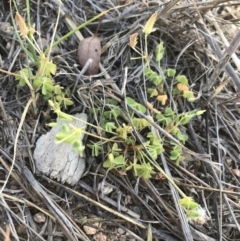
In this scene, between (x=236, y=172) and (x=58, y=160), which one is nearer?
(x=58, y=160)

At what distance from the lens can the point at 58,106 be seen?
1381 millimetres

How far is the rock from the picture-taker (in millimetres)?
1402

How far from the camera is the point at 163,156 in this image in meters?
1.46

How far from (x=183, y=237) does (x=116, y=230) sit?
0.21 meters

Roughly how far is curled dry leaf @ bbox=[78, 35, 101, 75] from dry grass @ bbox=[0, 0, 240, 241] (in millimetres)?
32

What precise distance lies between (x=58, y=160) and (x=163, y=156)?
33cm

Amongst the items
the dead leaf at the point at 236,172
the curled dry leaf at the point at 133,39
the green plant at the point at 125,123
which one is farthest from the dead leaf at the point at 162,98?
the dead leaf at the point at 236,172

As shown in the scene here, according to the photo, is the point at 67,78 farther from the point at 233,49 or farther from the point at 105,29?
the point at 233,49

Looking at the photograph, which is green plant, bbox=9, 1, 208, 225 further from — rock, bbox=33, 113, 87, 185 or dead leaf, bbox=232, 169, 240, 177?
dead leaf, bbox=232, 169, 240, 177

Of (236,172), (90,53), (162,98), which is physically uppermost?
(90,53)

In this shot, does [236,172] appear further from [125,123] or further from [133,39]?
[133,39]

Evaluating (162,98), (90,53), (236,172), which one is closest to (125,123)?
(162,98)

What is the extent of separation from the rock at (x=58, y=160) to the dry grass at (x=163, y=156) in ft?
0.08

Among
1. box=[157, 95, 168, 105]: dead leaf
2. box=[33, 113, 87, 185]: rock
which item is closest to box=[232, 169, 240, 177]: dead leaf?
box=[157, 95, 168, 105]: dead leaf
